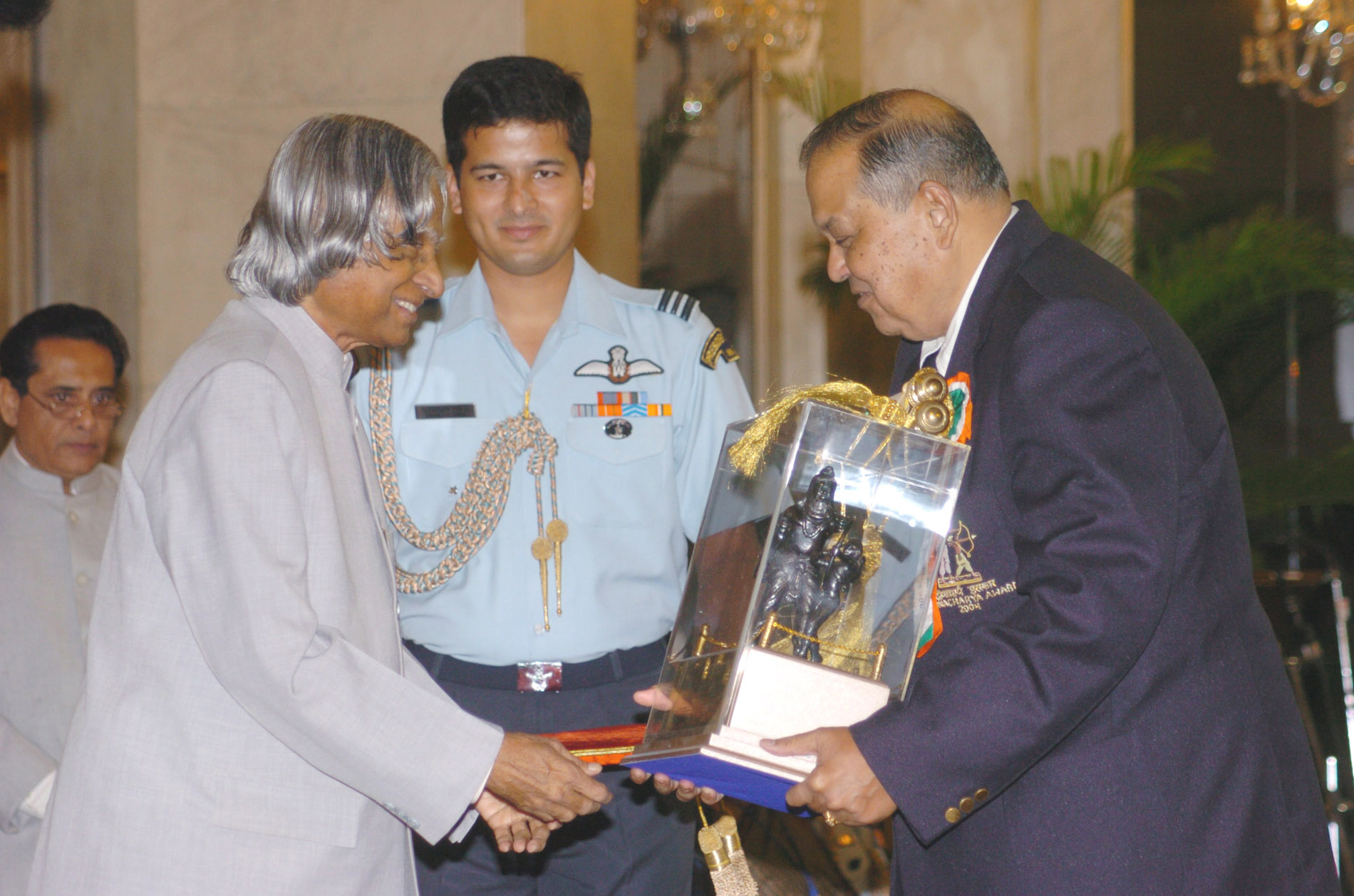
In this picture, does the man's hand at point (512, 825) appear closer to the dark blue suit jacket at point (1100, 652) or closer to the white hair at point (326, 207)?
the dark blue suit jacket at point (1100, 652)

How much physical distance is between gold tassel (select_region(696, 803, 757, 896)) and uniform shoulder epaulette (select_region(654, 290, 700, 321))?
3.75ft

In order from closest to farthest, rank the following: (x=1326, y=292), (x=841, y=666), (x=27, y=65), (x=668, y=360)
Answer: (x=841, y=666)
(x=668, y=360)
(x=27, y=65)
(x=1326, y=292)

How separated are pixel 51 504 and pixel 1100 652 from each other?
2.41 meters

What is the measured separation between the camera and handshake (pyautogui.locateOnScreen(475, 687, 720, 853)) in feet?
6.28

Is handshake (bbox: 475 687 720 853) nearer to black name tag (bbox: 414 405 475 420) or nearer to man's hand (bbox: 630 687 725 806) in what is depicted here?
man's hand (bbox: 630 687 725 806)

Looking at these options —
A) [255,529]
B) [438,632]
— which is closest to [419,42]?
[438,632]

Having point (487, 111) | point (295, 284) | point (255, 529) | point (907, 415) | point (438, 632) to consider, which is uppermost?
point (487, 111)

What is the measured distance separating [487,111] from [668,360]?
643 millimetres

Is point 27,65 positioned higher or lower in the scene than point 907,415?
higher

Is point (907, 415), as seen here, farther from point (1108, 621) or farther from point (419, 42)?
point (419, 42)

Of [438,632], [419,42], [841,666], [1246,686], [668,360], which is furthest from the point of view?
[419,42]

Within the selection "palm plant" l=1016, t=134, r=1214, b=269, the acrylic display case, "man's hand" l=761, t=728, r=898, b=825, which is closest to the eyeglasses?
the acrylic display case

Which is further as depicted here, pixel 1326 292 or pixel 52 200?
pixel 1326 292

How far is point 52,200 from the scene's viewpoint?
14.1 feet
